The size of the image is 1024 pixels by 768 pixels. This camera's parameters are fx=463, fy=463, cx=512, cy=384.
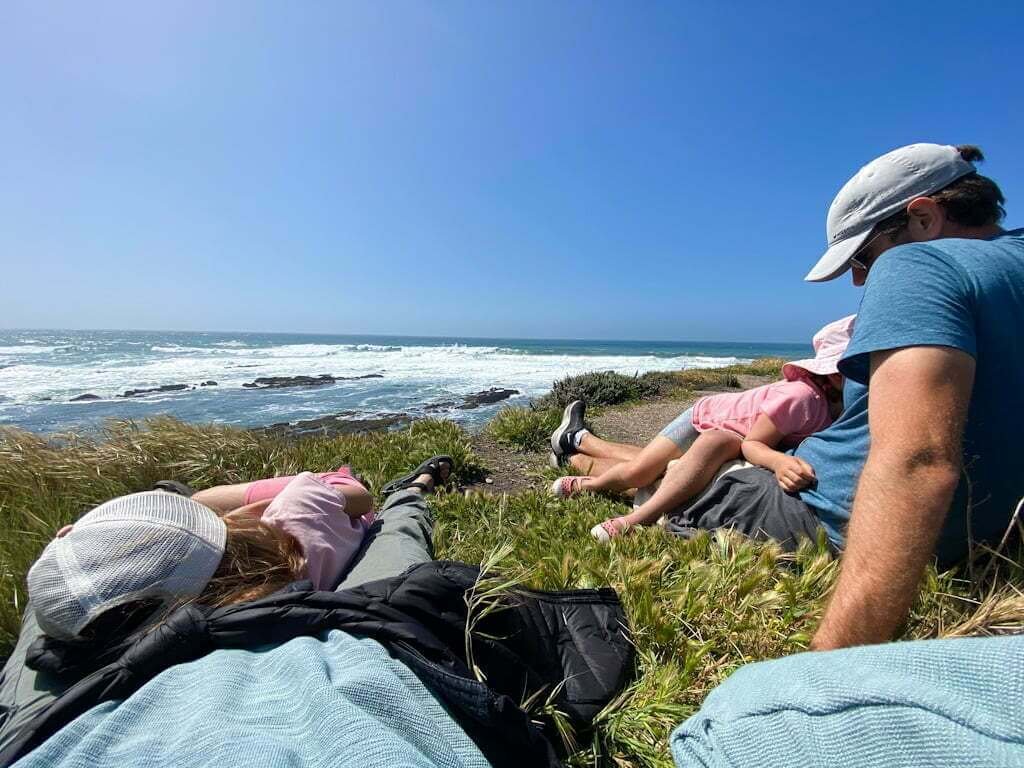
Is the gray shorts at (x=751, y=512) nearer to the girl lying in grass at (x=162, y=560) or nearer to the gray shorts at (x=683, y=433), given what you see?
the gray shorts at (x=683, y=433)

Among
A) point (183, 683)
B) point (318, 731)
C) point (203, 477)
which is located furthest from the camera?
point (203, 477)

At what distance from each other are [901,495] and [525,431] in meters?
4.94

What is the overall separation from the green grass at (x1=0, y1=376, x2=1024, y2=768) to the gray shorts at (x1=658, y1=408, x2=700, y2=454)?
713mm

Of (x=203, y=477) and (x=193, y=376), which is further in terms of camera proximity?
(x=193, y=376)

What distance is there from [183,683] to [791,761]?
1305 mm

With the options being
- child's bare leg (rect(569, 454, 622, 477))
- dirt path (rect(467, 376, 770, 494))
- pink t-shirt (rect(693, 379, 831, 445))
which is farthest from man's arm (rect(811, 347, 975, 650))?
dirt path (rect(467, 376, 770, 494))

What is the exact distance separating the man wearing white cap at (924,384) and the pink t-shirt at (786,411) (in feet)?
2.74

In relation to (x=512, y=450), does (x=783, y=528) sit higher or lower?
higher

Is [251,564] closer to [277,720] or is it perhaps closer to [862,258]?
[277,720]

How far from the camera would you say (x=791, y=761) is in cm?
78

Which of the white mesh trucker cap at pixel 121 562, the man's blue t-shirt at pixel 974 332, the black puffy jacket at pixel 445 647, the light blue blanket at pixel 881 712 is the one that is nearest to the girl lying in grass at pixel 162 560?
the white mesh trucker cap at pixel 121 562

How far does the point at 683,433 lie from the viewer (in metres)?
3.45

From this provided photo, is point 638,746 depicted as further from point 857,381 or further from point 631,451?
point 631,451

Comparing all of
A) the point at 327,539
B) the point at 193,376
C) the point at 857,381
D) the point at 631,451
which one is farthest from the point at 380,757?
the point at 193,376
